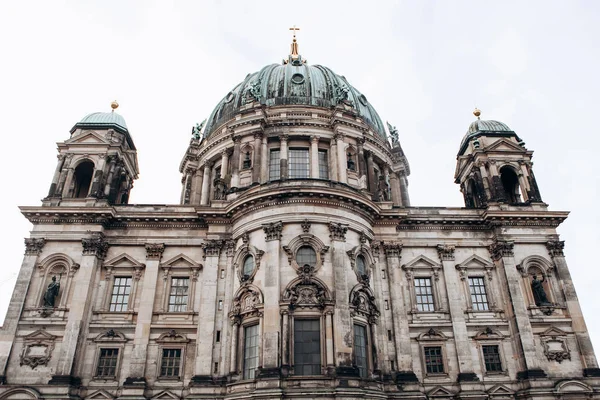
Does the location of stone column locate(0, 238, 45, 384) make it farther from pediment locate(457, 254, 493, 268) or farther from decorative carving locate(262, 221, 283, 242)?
pediment locate(457, 254, 493, 268)

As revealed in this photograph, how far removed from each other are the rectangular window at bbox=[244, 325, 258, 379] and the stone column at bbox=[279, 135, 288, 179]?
36.6 feet

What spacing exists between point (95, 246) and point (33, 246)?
163 inches

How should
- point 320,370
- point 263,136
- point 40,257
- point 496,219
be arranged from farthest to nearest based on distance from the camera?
point 263,136, point 496,219, point 40,257, point 320,370

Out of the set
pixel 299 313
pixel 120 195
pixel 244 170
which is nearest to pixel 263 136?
pixel 244 170

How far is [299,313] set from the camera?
25.2 m

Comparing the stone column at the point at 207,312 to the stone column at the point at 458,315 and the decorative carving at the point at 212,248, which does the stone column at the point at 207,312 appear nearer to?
the decorative carving at the point at 212,248

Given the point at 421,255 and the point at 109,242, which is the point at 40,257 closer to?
the point at 109,242

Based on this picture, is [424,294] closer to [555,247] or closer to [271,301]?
[555,247]

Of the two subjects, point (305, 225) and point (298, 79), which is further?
point (298, 79)

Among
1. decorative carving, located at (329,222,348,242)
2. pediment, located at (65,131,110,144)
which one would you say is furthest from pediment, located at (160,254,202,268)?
pediment, located at (65,131,110,144)

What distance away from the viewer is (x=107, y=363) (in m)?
27.3

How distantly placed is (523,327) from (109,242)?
27684mm

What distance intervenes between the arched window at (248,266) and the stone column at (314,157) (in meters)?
8.47

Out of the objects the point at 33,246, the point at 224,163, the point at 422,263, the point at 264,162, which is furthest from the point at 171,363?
the point at 422,263
